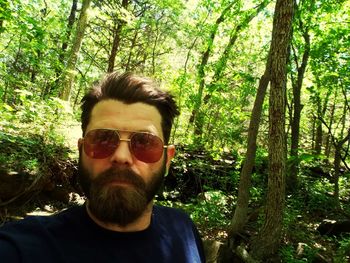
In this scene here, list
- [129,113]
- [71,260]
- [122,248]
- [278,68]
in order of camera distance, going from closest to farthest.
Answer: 1. [71,260]
2. [122,248]
3. [129,113]
4. [278,68]

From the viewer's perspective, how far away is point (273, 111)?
6574 millimetres

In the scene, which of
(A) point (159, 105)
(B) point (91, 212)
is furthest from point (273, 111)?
(B) point (91, 212)

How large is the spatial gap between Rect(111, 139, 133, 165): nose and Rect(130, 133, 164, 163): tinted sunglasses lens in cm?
3

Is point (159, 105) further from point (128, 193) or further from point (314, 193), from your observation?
point (314, 193)

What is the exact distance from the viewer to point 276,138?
6.55 meters

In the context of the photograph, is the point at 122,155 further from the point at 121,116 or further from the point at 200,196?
the point at 200,196

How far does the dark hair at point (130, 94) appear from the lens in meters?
1.94

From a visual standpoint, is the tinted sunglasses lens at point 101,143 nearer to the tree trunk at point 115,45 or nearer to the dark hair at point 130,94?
the dark hair at point 130,94

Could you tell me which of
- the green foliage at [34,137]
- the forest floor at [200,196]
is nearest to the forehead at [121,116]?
the forest floor at [200,196]

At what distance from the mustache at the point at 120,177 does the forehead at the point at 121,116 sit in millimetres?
242

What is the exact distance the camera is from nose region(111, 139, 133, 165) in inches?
72.5

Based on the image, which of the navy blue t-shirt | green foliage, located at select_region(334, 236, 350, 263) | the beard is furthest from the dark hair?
green foliage, located at select_region(334, 236, 350, 263)

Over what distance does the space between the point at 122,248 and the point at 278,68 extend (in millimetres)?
5538

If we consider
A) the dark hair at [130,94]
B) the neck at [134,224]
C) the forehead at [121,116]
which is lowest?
the neck at [134,224]
